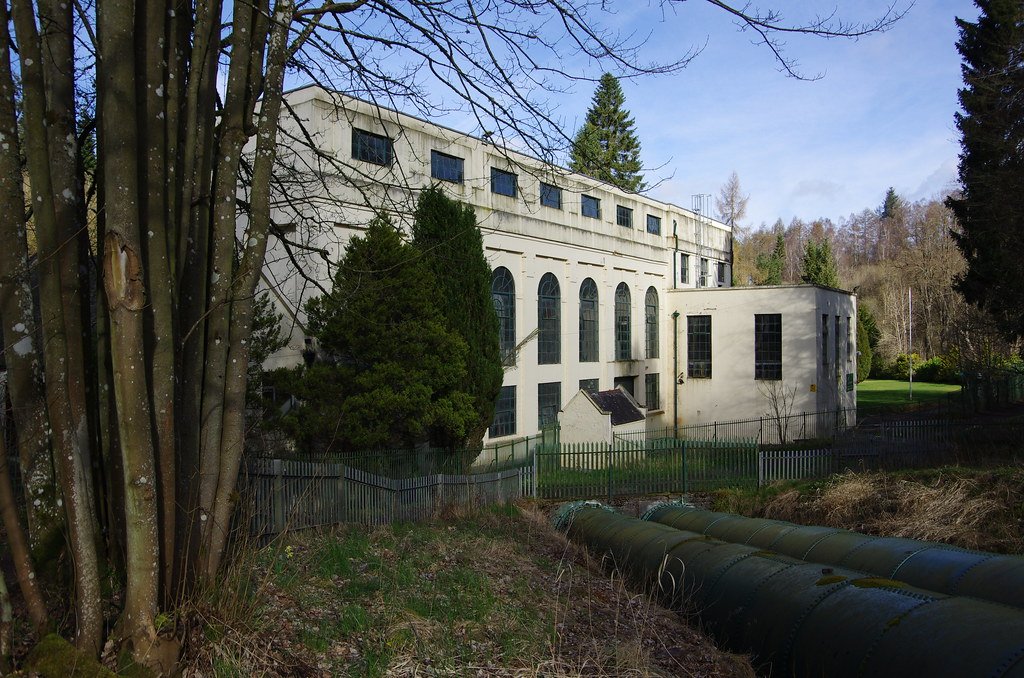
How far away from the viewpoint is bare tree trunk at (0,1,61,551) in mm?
4285

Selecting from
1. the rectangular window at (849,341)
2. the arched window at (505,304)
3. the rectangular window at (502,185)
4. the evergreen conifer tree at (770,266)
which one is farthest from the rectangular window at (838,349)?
the evergreen conifer tree at (770,266)

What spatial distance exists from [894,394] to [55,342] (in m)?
56.0

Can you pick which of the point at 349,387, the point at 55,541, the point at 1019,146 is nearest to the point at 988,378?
the point at 1019,146

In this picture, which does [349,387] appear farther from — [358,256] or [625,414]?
[625,414]

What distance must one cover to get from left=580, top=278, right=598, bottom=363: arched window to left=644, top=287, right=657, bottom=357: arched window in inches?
193

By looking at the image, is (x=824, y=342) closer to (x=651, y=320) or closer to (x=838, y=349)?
(x=838, y=349)

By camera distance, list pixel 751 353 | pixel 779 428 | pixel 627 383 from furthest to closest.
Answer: pixel 627 383 → pixel 751 353 → pixel 779 428

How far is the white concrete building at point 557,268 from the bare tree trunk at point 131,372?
15479 mm

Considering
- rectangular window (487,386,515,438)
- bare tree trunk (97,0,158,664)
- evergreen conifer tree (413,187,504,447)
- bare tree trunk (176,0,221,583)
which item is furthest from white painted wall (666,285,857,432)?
bare tree trunk (97,0,158,664)

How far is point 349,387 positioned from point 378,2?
1130cm

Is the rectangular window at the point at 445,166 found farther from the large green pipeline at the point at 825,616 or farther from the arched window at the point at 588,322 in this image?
the large green pipeline at the point at 825,616

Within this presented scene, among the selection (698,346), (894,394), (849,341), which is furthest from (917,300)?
(698,346)

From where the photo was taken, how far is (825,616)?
649cm

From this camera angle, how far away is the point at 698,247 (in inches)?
1658
